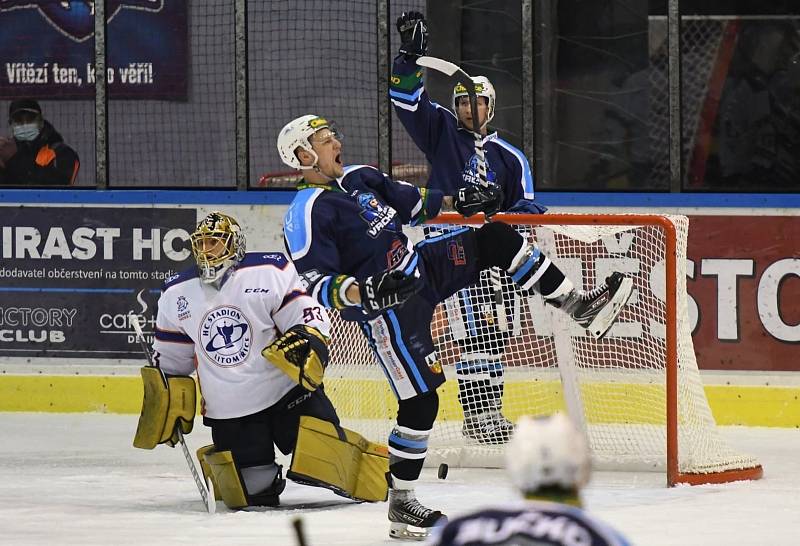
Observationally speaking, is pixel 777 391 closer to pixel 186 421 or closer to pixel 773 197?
pixel 773 197

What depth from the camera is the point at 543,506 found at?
2154 mm

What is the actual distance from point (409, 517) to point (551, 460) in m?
2.43

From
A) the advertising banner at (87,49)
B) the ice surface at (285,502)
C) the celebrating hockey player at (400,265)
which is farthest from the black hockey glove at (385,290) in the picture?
the advertising banner at (87,49)

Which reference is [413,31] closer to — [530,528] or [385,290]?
[385,290]

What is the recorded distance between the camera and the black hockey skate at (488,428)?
593 cm

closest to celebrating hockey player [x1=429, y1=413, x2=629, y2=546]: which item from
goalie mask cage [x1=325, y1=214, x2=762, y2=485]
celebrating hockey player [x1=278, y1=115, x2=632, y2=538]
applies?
celebrating hockey player [x1=278, y1=115, x2=632, y2=538]

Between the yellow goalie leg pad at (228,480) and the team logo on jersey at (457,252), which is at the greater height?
the team logo on jersey at (457,252)

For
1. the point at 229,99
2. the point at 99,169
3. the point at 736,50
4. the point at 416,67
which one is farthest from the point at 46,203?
the point at 736,50

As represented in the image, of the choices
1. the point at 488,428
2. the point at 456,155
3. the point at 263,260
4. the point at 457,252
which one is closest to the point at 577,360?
the point at 488,428

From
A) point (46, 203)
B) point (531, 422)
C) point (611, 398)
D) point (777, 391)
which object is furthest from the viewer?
point (46, 203)

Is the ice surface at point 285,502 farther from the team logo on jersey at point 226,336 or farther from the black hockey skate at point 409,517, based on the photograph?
the team logo on jersey at point 226,336

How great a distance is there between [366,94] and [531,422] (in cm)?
528

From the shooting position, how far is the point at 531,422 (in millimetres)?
2234

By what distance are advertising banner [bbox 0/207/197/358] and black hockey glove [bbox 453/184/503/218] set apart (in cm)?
273
